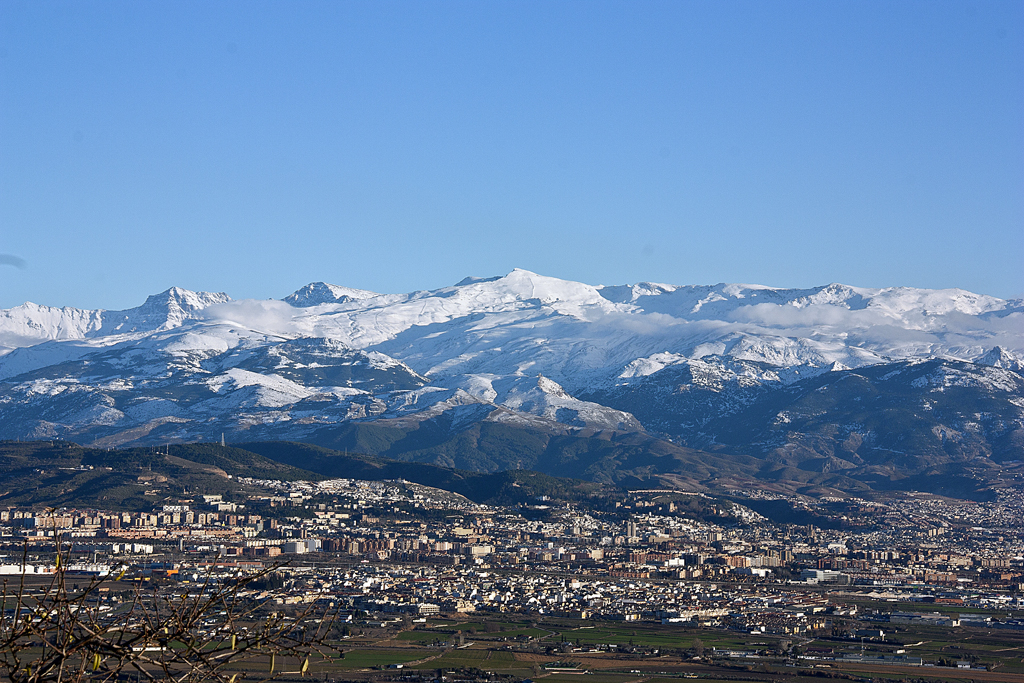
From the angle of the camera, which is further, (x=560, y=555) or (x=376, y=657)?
(x=560, y=555)

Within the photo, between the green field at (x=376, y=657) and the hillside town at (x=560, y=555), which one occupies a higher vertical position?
the hillside town at (x=560, y=555)

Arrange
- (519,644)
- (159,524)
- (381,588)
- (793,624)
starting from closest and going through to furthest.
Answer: (519,644), (793,624), (381,588), (159,524)

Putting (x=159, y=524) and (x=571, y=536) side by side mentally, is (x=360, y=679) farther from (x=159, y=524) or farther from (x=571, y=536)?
(x=571, y=536)

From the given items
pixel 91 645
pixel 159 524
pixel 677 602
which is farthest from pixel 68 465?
pixel 91 645

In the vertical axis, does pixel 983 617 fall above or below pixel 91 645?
below

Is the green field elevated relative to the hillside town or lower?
lower

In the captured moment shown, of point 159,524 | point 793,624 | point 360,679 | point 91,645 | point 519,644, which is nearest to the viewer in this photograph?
point 91,645

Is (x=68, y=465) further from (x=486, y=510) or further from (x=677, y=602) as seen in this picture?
(x=677, y=602)

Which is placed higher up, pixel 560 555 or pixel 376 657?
pixel 560 555

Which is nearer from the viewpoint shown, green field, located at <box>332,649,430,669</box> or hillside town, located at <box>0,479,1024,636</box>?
green field, located at <box>332,649,430,669</box>

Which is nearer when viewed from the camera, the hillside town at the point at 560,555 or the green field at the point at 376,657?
the green field at the point at 376,657

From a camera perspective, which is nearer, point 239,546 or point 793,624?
point 793,624
